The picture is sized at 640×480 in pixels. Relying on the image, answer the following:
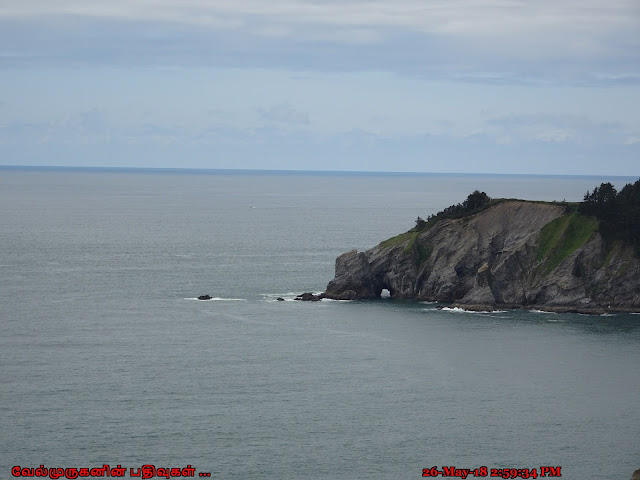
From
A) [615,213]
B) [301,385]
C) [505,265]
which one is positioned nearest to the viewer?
[301,385]

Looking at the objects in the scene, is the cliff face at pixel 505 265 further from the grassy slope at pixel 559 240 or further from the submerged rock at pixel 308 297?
the submerged rock at pixel 308 297

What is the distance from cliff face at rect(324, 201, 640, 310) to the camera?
130000 millimetres

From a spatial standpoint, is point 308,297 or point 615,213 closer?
point 615,213

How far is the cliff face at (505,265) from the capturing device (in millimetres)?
130000

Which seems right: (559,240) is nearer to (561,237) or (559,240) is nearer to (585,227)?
(561,237)

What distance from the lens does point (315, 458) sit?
71.9m

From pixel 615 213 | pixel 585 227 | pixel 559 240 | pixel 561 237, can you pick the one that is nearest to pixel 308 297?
pixel 559 240

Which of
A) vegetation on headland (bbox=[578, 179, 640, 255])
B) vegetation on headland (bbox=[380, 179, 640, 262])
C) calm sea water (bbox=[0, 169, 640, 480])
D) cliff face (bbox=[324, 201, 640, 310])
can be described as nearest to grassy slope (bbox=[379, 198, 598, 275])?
vegetation on headland (bbox=[380, 179, 640, 262])

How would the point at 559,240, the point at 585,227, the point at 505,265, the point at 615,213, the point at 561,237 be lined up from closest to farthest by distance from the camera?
the point at 505,265
the point at 615,213
the point at 559,240
the point at 561,237
the point at 585,227

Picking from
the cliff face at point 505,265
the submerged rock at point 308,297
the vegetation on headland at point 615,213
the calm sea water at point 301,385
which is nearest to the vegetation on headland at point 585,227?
the vegetation on headland at point 615,213

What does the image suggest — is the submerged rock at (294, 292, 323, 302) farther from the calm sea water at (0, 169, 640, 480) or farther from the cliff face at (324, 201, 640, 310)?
the calm sea water at (0, 169, 640, 480)

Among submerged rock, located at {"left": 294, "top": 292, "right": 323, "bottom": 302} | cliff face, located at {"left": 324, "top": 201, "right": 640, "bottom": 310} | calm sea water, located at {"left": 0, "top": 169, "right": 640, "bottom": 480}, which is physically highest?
cliff face, located at {"left": 324, "top": 201, "right": 640, "bottom": 310}

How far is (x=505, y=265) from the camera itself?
134000 mm

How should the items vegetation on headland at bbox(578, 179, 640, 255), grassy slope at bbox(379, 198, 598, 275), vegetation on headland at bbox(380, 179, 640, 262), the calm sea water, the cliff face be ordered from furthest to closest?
grassy slope at bbox(379, 198, 598, 275) < vegetation on headland at bbox(380, 179, 640, 262) < vegetation on headland at bbox(578, 179, 640, 255) < the cliff face < the calm sea water
